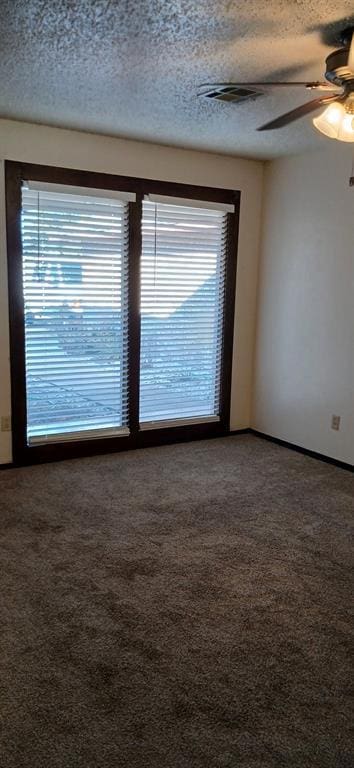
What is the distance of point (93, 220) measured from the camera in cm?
438

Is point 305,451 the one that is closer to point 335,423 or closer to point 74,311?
point 335,423

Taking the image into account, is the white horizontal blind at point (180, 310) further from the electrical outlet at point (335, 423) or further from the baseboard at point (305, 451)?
the electrical outlet at point (335, 423)

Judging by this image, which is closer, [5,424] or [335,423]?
[5,424]

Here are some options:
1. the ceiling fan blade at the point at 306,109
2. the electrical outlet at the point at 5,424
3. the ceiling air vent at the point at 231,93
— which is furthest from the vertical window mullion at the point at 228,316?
the ceiling fan blade at the point at 306,109

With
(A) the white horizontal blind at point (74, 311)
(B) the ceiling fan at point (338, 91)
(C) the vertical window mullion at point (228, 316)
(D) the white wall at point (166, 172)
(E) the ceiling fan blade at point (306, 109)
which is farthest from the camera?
(C) the vertical window mullion at point (228, 316)

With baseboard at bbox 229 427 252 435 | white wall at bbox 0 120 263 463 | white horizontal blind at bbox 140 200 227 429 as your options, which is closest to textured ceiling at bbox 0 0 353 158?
white wall at bbox 0 120 263 463

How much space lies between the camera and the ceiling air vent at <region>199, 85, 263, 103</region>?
3.10 metres

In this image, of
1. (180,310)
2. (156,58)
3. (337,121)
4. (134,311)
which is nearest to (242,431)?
(180,310)

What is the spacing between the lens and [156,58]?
278 cm

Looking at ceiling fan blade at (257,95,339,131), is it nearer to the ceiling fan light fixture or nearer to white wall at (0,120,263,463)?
the ceiling fan light fixture

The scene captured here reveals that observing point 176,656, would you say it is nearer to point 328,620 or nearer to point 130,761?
point 130,761

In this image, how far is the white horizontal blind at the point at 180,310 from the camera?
4.71 metres

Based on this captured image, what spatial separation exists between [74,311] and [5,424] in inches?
40.1

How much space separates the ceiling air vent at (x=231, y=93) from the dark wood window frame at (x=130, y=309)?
135 centimetres
